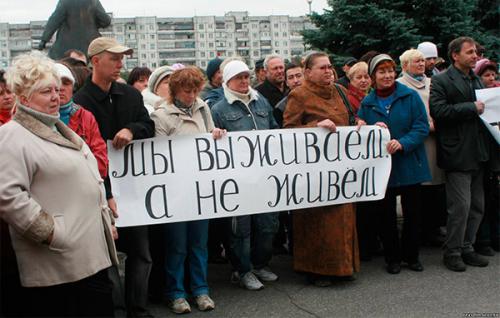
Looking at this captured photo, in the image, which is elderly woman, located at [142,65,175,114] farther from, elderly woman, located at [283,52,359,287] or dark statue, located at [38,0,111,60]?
dark statue, located at [38,0,111,60]

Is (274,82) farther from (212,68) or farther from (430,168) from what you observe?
(430,168)

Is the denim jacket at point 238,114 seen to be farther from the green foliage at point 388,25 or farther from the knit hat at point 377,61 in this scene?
the green foliage at point 388,25

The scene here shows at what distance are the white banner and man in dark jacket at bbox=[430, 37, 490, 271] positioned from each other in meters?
0.60

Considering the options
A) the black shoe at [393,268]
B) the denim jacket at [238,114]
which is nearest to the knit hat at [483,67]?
the black shoe at [393,268]

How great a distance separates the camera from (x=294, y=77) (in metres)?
7.05

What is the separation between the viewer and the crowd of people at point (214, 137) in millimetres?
3006

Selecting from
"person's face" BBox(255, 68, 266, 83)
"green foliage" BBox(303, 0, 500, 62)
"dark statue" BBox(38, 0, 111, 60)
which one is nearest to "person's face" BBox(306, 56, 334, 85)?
"person's face" BBox(255, 68, 266, 83)

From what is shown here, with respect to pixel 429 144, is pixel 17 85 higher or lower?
higher

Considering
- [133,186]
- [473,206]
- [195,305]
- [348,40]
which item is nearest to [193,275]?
[195,305]

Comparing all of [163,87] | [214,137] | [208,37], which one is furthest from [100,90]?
[208,37]

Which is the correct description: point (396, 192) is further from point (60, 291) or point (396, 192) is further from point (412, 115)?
point (60, 291)

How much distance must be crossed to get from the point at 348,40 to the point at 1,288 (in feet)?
37.9

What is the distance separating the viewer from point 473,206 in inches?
234

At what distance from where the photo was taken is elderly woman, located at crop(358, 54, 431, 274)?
18.4 feet
